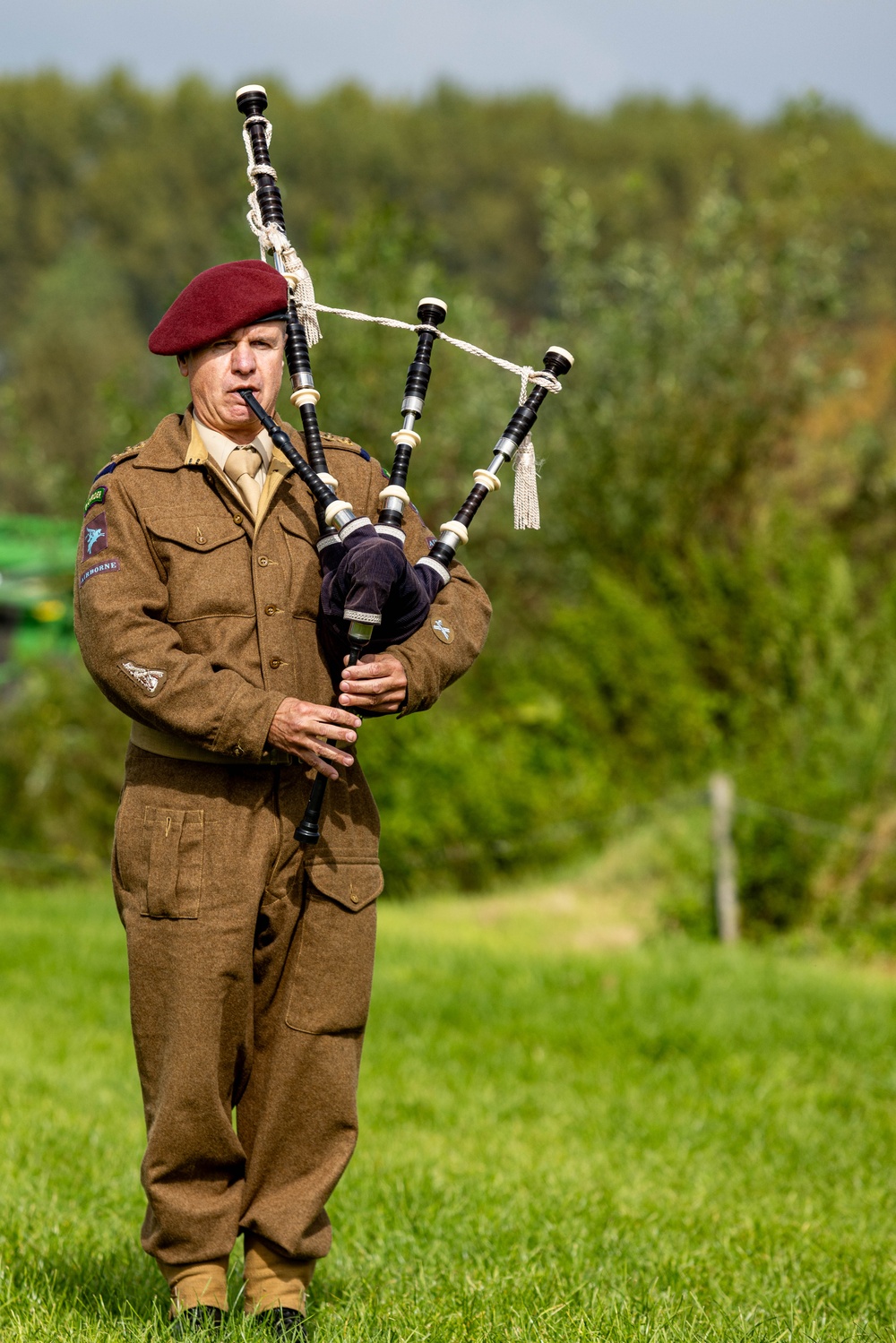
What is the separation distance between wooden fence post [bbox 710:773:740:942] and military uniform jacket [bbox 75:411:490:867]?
7.21 meters

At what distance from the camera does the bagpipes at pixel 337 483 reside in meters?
3.20

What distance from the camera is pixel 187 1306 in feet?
11.2

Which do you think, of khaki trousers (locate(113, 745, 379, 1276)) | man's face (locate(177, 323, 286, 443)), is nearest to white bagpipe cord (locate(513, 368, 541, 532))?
man's face (locate(177, 323, 286, 443))

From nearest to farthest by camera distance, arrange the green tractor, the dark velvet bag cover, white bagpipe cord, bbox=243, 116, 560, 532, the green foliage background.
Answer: the dark velvet bag cover
white bagpipe cord, bbox=243, 116, 560, 532
the green foliage background
the green tractor

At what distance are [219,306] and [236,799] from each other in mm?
1078

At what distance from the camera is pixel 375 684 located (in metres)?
3.24

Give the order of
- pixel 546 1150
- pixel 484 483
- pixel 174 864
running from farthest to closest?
pixel 546 1150
pixel 484 483
pixel 174 864

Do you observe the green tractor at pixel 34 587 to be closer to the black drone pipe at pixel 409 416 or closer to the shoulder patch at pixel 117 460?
the shoulder patch at pixel 117 460

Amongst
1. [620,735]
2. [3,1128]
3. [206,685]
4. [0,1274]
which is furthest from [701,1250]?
[620,735]

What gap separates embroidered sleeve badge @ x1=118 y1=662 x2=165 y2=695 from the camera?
3207mm

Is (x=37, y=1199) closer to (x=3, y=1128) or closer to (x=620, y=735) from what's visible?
(x=3, y=1128)

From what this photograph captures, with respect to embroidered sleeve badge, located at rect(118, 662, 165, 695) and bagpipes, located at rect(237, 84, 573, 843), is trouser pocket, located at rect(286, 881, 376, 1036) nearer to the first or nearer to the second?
bagpipes, located at rect(237, 84, 573, 843)

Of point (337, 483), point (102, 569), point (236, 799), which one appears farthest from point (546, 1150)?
point (102, 569)

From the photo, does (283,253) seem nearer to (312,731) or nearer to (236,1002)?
(312,731)
